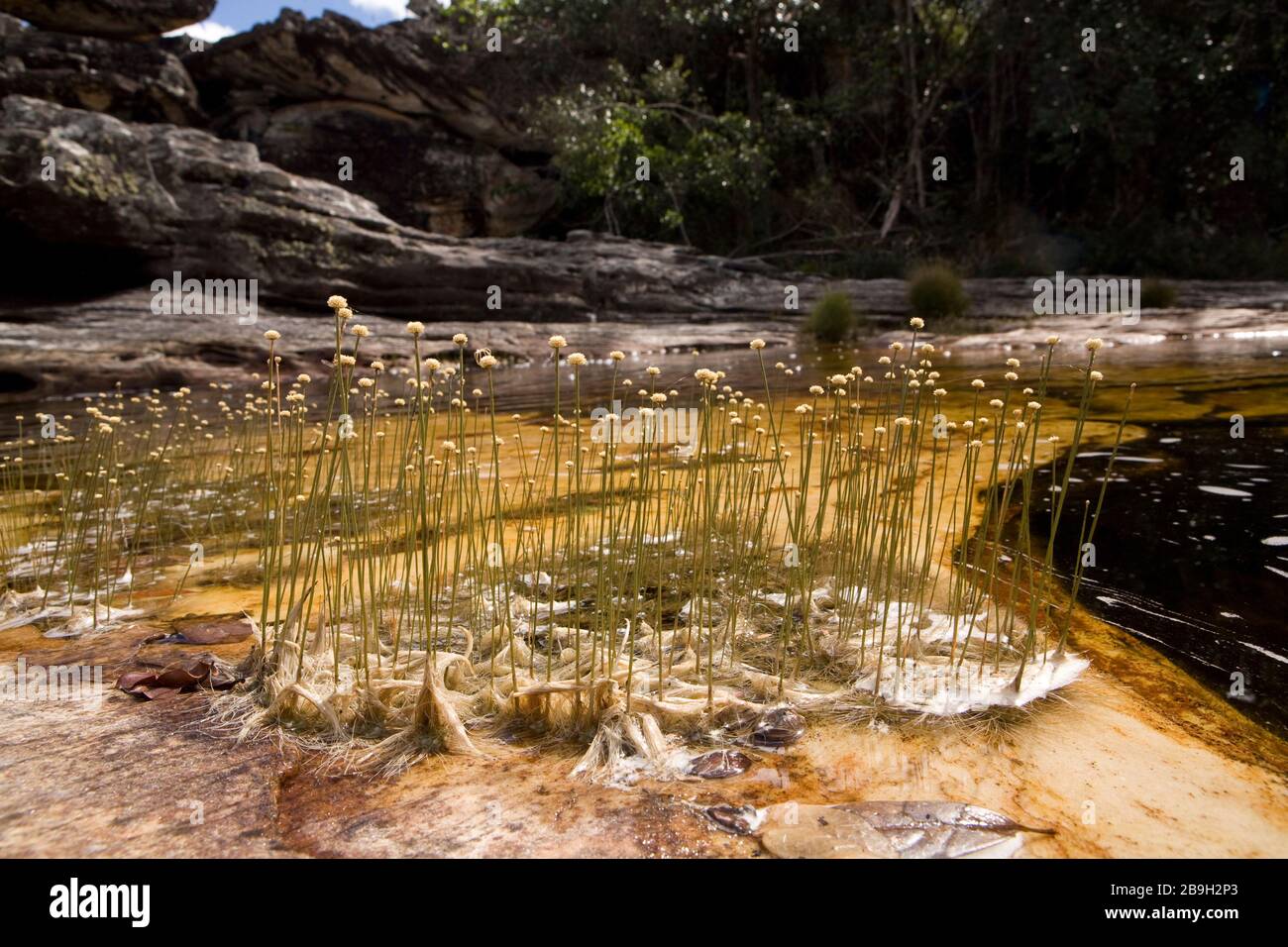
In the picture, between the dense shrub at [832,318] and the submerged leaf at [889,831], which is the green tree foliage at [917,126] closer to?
the dense shrub at [832,318]

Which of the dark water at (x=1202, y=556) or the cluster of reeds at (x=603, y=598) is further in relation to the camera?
the dark water at (x=1202, y=556)

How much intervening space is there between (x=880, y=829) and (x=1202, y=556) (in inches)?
61.9

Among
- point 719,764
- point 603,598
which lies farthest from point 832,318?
point 719,764

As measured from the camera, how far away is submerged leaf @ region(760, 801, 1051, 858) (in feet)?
3.67

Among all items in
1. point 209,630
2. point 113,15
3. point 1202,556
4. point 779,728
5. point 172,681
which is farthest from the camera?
point 113,15

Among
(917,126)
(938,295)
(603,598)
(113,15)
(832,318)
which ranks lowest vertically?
(603,598)

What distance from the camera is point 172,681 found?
1.68 metres

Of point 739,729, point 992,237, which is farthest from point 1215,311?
point 739,729

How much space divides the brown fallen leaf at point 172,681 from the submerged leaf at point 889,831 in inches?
44.7

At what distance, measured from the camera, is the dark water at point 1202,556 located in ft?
5.48

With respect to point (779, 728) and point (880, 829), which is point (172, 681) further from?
point (880, 829)

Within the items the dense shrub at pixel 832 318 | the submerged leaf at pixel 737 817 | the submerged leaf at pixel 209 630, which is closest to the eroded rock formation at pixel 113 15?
the dense shrub at pixel 832 318

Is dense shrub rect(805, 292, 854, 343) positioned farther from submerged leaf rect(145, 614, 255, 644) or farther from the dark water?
submerged leaf rect(145, 614, 255, 644)

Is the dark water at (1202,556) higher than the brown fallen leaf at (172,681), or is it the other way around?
the dark water at (1202,556)
